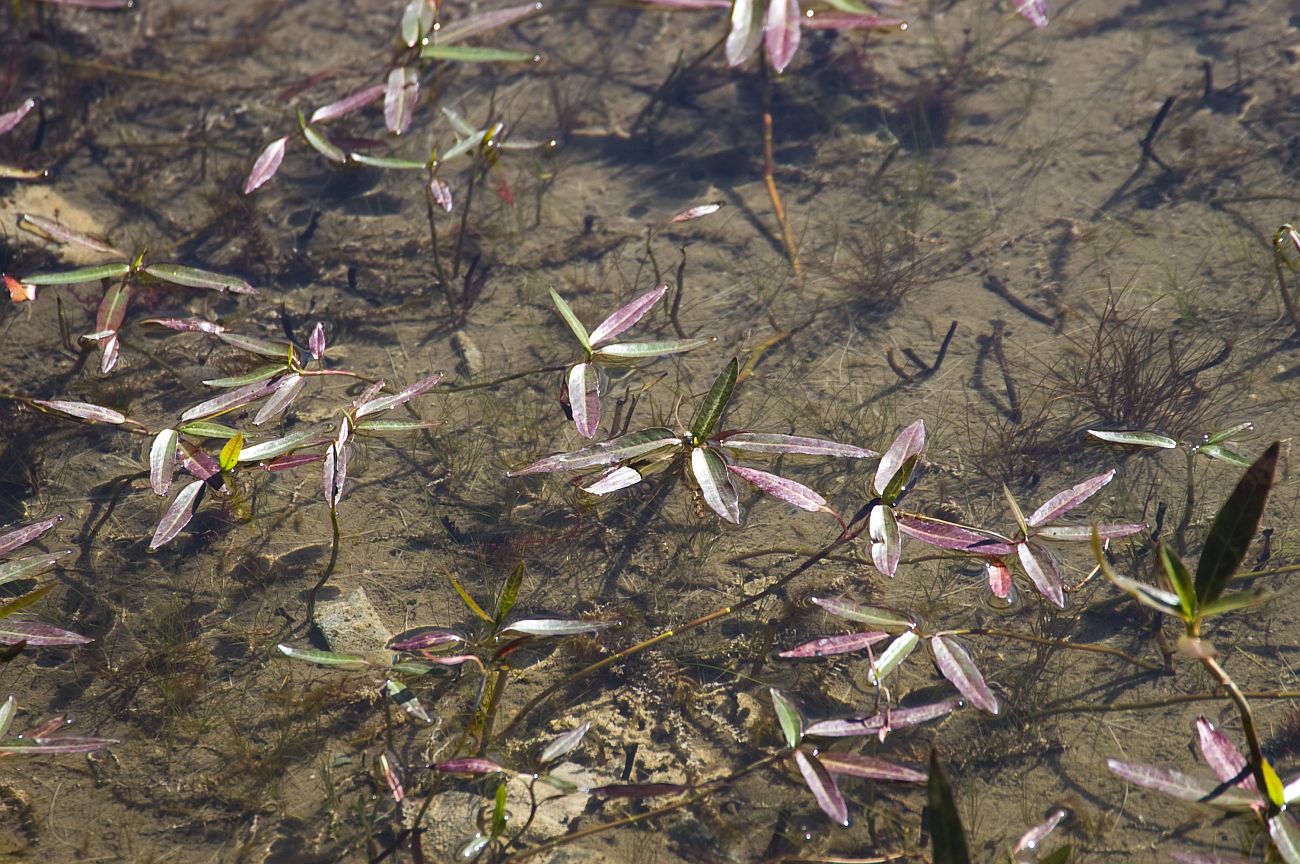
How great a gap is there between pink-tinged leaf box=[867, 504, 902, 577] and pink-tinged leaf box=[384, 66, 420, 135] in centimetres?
226

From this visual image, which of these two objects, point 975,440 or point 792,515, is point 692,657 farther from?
point 975,440

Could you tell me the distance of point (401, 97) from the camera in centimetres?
365

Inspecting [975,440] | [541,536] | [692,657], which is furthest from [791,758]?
A: [975,440]

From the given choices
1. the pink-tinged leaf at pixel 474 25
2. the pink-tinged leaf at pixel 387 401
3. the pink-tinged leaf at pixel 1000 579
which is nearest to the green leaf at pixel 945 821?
the pink-tinged leaf at pixel 1000 579

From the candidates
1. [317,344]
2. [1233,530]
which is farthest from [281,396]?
[1233,530]

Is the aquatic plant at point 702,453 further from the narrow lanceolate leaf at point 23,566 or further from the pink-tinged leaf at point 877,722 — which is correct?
the narrow lanceolate leaf at point 23,566

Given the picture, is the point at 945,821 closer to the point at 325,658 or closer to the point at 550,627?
the point at 550,627

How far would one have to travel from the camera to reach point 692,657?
8.72 ft

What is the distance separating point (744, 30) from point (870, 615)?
221cm

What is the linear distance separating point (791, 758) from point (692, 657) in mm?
378

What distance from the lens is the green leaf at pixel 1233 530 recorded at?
73.5 inches

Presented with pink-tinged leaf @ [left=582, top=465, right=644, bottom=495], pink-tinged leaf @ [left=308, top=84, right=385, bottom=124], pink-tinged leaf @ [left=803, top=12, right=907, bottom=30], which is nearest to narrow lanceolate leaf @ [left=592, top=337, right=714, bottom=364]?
pink-tinged leaf @ [left=582, top=465, right=644, bottom=495]

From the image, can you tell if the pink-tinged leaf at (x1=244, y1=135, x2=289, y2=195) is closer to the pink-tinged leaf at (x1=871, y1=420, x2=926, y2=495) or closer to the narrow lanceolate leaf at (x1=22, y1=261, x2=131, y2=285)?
the narrow lanceolate leaf at (x1=22, y1=261, x2=131, y2=285)

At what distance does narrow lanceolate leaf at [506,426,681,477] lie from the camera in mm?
2461
